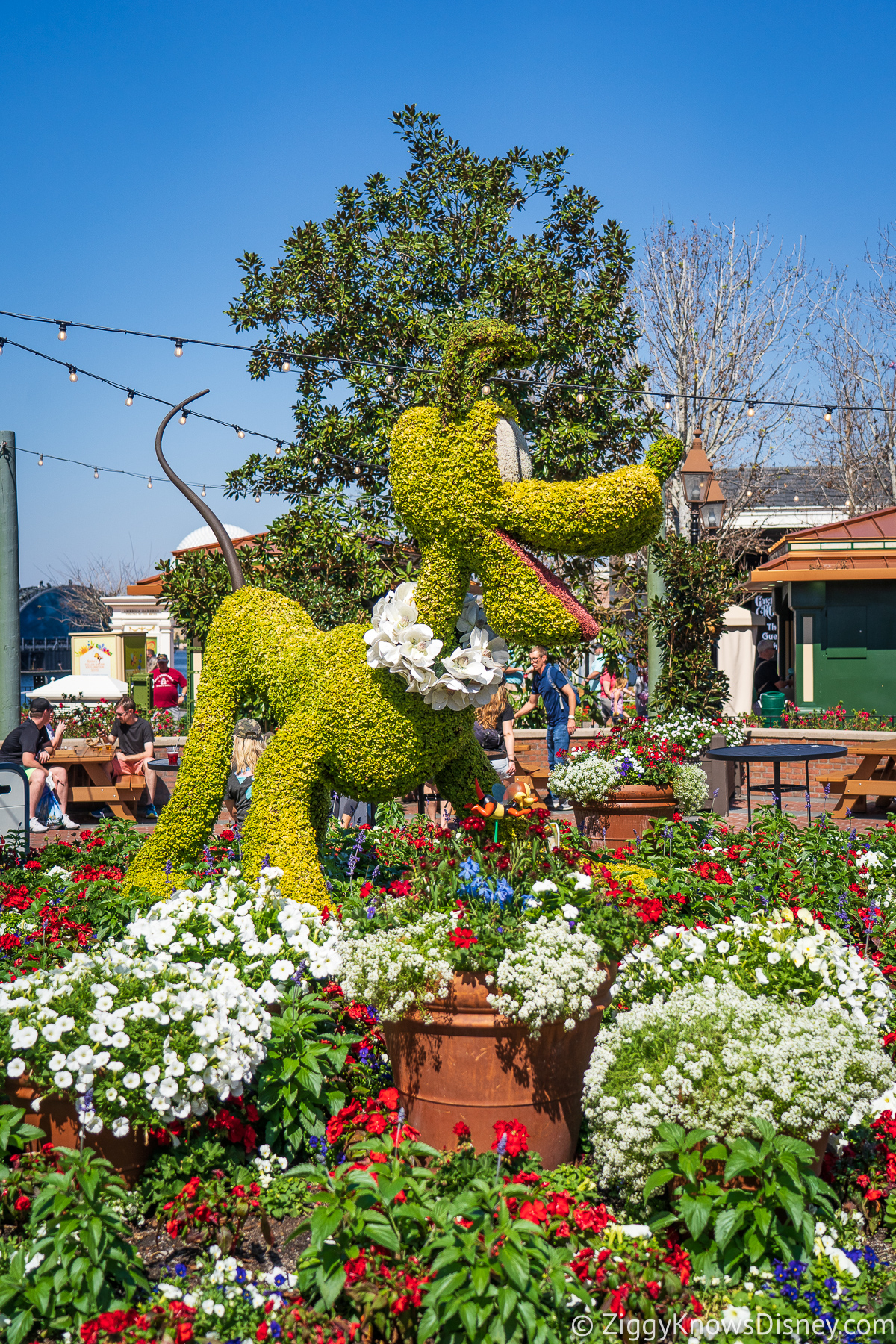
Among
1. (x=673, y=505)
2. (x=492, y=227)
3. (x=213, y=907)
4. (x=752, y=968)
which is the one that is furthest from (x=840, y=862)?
(x=673, y=505)

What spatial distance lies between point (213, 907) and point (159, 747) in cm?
1080

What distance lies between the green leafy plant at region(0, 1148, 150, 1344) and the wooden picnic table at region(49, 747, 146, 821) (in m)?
7.78

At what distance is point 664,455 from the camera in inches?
139

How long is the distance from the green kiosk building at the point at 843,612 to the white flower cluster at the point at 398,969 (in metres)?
13.7

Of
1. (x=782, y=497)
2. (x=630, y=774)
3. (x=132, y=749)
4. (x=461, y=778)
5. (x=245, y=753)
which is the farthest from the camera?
(x=782, y=497)

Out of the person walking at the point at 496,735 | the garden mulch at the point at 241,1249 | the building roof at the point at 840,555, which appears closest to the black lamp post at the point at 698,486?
the person walking at the point at 496,735

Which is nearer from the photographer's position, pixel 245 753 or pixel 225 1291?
pixel 225 1291

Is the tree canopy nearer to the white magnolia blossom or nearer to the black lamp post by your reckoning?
the black lamp post

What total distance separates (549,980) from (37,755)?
7709 mm

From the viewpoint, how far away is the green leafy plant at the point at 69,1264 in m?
2.15

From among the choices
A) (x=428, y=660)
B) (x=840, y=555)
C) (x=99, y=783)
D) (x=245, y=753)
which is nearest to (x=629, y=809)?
(x=245, y=753)

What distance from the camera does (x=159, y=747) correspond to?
45.0 feet

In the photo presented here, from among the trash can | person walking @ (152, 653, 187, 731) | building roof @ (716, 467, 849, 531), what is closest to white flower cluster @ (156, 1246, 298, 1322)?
the trash can

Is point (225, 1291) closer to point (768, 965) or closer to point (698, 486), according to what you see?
point (768, 965)
